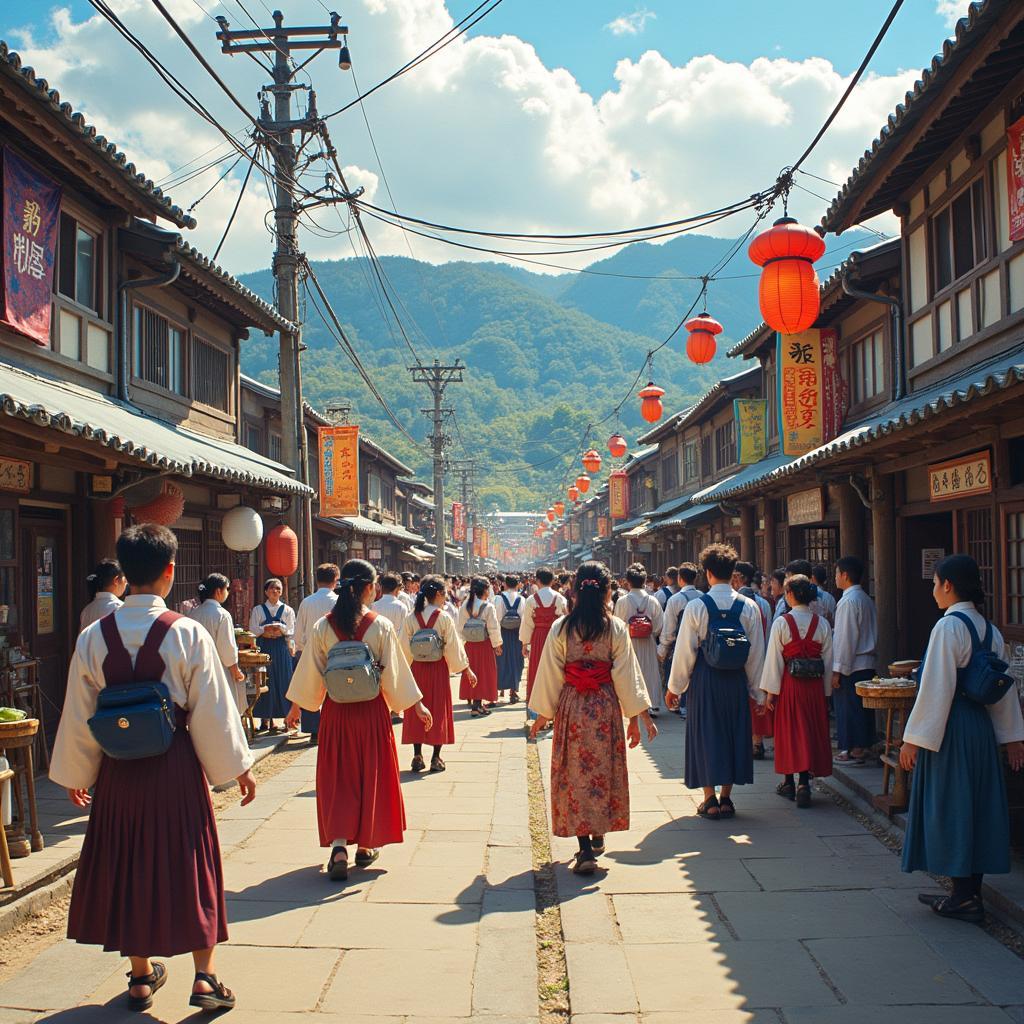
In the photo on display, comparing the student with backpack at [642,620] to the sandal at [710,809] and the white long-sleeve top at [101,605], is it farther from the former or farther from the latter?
the white long-sleeve top at [101,605]

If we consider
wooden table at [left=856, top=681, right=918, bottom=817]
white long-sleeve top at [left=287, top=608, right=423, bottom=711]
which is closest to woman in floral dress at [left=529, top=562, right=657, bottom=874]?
white long-sleeve top at [left=287, top=608, right=423, bottom=711]

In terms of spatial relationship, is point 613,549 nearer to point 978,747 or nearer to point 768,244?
point 768,244

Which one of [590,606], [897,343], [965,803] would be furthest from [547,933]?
[897,343]

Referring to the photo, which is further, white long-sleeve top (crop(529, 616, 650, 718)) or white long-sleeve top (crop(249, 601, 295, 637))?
white long-sleeve top (crop(249, 601, 295, 637))

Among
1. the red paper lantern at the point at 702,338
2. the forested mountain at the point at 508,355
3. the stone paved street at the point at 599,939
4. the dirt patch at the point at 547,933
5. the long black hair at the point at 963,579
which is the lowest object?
the dirt patch at the point at 547,933

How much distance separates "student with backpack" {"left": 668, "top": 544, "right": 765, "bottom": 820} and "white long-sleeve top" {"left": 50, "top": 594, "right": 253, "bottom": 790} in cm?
434

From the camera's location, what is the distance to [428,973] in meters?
4.95

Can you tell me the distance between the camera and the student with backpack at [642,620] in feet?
43.9

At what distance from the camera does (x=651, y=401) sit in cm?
2209

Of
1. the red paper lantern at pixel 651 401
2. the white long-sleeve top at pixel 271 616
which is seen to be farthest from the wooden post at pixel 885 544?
the red paper lantern at pixel 651 401

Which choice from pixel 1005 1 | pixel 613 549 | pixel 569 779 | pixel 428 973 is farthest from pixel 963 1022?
pixel 613 549

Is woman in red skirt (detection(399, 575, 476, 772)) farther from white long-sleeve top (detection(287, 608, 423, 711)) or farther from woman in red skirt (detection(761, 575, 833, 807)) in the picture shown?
woman in red skirt (detection(761, 575, 833, 807))

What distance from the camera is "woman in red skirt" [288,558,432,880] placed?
6.61m

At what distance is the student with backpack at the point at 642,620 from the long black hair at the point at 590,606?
6.53 meters
